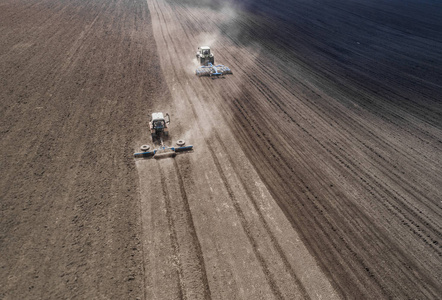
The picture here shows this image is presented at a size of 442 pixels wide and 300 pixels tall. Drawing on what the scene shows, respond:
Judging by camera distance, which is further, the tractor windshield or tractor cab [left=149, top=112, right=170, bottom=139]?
the tractor windshield

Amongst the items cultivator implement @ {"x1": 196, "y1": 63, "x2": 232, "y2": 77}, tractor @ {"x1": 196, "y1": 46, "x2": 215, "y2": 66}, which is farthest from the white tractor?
tractor @ {"x1": 196, "y1": 46, "x2": 215, "y2": 66}

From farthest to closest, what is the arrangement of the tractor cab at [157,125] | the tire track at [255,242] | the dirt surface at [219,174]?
1. the tractor cab at [157,125]
2. the dirt surface at [219,174]
3. the tire track at [255,242]

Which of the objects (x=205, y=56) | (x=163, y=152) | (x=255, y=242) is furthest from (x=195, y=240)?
(x=205, y=56)

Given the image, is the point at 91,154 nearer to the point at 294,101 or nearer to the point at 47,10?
the point at 294,101

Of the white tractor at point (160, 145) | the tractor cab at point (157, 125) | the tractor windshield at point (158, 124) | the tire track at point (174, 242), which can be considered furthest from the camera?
the tractor windshield at point (158, 124)

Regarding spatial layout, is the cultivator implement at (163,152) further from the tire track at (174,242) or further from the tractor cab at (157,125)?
the tire track at (174,242)

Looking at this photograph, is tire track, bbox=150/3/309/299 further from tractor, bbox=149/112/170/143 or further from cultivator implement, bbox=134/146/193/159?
tractor, bbox=149/112/170/143

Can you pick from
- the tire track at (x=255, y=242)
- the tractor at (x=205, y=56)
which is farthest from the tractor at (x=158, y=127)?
the tractor at (x=205, y=56)
